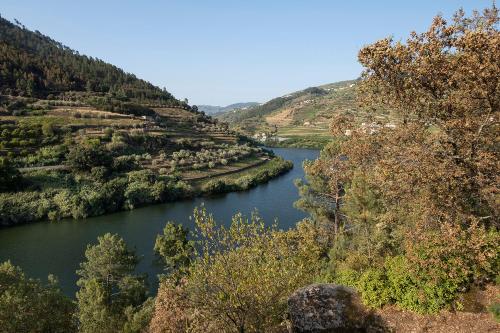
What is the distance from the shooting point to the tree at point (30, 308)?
70.7 feet

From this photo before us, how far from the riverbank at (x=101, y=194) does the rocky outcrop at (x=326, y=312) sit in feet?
189

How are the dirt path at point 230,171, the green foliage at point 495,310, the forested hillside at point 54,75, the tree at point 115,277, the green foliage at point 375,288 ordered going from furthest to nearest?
the forested hillside at point 54,75 < the dirt path at point 230,171 < the tree at point 115,277 < the green foliage at point 375,288 < the green foliage at point 495,310

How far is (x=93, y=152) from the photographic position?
7588 centimetres

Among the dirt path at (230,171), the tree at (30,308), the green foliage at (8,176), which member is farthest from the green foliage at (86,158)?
the tree at (30,308)

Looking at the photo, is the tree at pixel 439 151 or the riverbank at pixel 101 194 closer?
the tree at pixel 439 151

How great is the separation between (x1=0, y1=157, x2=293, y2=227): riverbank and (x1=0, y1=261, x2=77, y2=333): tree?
4128cm

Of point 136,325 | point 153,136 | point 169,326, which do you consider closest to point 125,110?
point 153,136

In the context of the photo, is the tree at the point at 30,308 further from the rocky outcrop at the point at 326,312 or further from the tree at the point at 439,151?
the tree at the point at 439,151

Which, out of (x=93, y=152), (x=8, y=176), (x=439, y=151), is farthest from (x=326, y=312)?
(x=93, y=152)

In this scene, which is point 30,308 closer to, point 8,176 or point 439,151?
point 439,151

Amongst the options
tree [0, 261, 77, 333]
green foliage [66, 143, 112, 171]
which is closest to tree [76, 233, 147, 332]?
tree [0, 261, 77, 333]

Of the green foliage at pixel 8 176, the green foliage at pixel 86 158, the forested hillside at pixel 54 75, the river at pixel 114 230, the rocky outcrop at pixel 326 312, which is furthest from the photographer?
the forested hillside at pixel 54 75

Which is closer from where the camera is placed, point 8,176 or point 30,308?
point 30,308

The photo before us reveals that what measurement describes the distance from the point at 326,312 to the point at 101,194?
2389 inches
